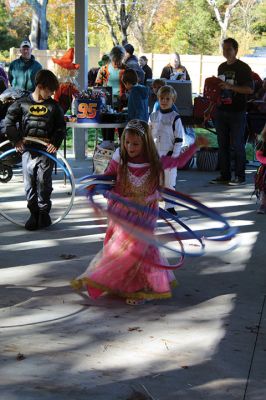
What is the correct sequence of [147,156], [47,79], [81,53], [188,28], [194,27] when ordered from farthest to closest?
[188,28] → [194,27] → [81,53] → [47,79] → [147,156]

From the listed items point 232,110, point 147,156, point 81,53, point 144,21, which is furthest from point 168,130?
point 144,21

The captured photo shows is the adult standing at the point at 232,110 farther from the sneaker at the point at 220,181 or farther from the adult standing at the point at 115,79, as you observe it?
the adult standing at the point at 115,79

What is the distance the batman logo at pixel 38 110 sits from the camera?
7602 mm

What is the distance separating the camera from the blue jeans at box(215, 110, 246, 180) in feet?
34.9

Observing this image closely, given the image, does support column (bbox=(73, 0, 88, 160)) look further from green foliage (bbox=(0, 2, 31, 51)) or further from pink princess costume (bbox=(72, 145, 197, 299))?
green foliage (bbox=(0, 2, 31, 51))

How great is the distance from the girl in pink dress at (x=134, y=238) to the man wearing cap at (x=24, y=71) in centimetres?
660

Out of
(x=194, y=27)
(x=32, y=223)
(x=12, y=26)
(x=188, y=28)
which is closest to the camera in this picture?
(x=32, y=223)

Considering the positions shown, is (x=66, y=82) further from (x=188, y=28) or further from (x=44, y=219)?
(x=188, y=28)

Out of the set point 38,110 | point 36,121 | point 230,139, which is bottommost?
point 230,139

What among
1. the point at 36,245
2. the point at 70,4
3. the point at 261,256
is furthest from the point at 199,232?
the point at 70,4

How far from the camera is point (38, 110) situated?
7.60 metres

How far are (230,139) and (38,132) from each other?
4297mm

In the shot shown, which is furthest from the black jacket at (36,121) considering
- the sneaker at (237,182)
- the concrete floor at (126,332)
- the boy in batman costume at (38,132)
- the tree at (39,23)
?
the tree at (39,23)

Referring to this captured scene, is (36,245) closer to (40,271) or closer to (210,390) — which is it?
(40,271)
